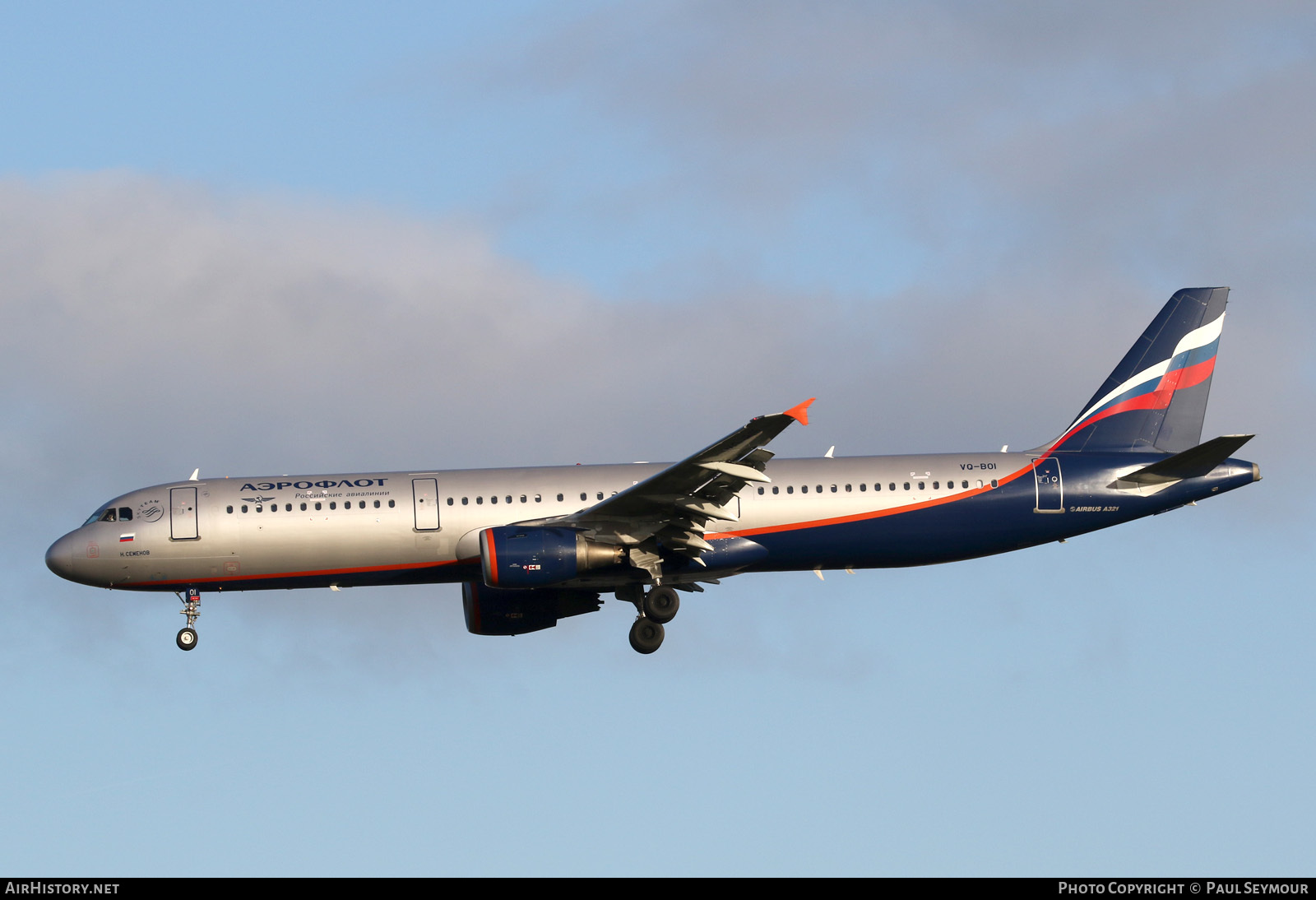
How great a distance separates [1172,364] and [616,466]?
51.1ft

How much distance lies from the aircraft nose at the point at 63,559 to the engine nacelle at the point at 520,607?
32.1ft

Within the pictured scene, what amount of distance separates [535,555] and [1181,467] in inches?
645

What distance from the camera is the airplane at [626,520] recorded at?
39000mm

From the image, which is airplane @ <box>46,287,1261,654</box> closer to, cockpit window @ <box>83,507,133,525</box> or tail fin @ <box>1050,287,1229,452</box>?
cockpit window @ <box>83,507,133,525</box>

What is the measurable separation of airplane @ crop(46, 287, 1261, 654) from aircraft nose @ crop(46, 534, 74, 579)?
61 millimetres

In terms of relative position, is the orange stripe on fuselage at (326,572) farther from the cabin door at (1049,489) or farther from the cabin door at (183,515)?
the cabin door at (1049,489)

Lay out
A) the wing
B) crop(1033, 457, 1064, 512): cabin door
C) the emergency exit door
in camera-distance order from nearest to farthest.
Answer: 1. the wing
2. the emergency exit door
3. crop(1033, 457, 1064, 512): cabin door

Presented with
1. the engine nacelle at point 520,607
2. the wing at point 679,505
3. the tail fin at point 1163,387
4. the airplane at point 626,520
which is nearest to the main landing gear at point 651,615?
the airplane at point 626,520

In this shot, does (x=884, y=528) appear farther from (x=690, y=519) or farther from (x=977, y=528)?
(x=690, y=519)

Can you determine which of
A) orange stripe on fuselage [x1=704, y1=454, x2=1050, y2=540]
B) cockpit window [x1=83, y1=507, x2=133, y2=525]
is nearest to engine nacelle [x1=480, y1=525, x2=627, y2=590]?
orange stripe on fuselage [x1=704, y1=454, x2=1050, y2=540]

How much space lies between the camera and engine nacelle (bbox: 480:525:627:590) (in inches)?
1469

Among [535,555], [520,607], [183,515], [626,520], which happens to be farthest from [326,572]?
[626,520]

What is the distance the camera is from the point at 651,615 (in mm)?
40125

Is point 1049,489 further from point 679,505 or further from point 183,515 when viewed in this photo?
point 183,515
